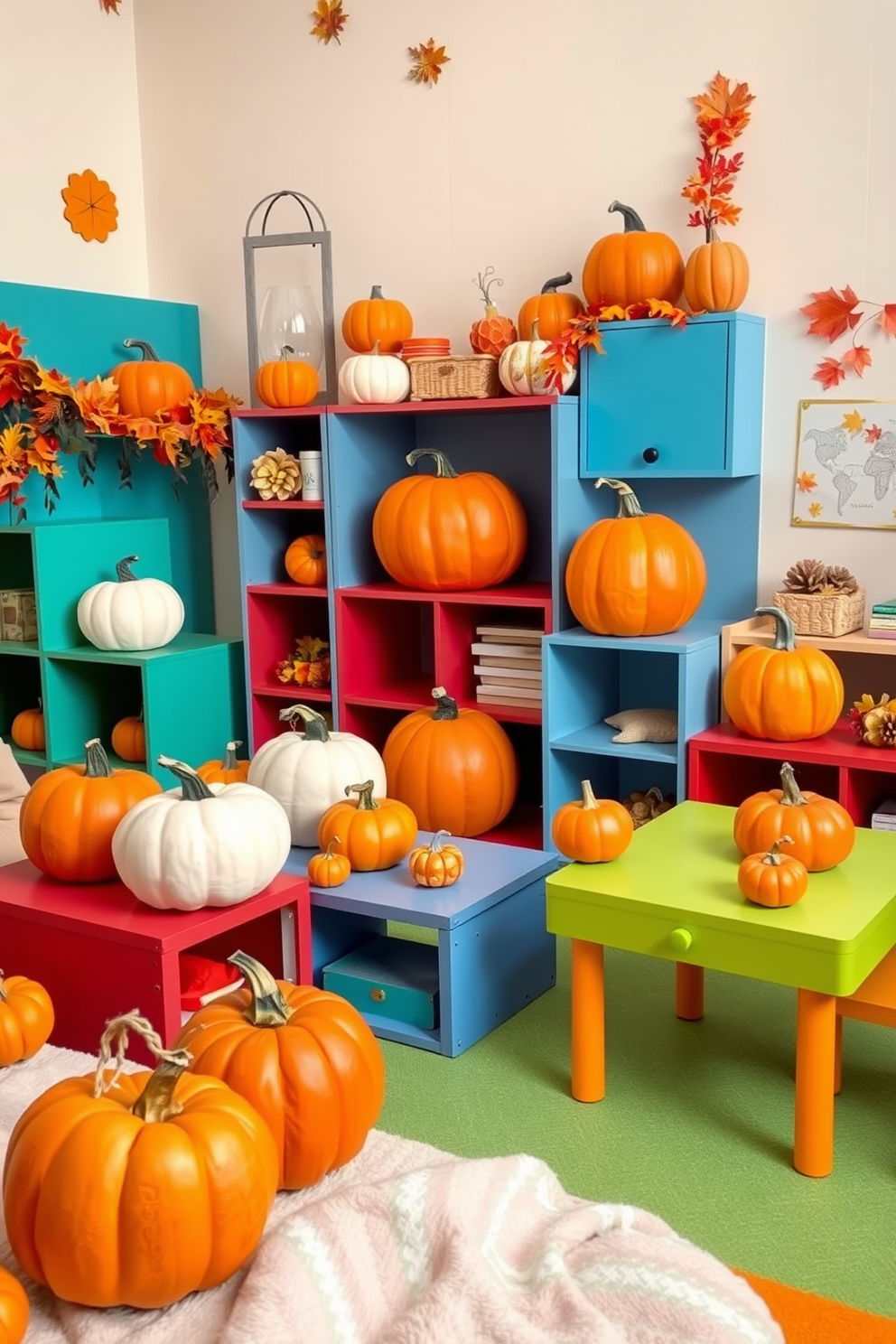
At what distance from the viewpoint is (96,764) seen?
2812mm

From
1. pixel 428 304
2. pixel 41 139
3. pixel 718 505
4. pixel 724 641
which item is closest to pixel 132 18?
pixel 41 139

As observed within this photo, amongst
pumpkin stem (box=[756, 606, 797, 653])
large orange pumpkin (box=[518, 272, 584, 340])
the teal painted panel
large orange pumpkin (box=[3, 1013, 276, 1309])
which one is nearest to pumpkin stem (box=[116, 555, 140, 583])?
the teal painted panel

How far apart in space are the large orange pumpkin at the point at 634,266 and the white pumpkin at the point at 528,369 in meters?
0.23

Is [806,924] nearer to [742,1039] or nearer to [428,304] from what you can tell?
[742,1039]

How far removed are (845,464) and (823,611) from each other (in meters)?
0.47

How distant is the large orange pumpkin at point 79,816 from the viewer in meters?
2.72

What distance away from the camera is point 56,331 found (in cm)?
467

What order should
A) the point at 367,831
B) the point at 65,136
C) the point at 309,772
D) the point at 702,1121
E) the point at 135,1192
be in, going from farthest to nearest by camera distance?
1. the point at 65,136
2. the point at 309,772
3. the point at 367,831
4. the point at 702,1121
5. the point at 135,1192

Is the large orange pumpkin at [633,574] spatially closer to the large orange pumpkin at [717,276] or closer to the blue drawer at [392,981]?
the large orange pumpkin at [717,276]

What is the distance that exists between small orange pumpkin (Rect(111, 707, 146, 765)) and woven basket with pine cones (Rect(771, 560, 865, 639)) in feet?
7.00

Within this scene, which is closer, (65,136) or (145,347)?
(145,347)

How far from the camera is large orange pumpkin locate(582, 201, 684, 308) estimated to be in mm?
3762

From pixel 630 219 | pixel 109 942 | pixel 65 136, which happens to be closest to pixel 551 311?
pixel 630 219

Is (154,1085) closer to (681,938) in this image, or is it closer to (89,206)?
(681,938)
